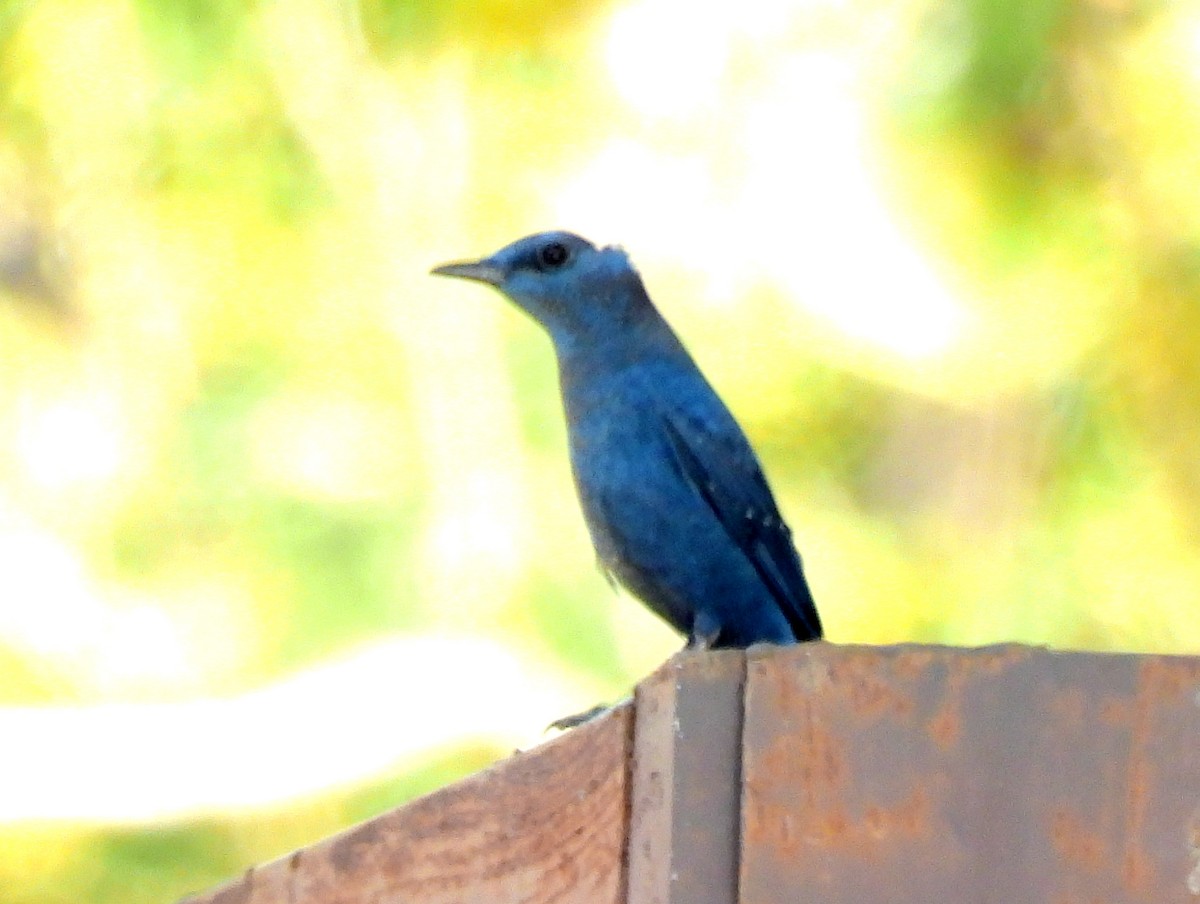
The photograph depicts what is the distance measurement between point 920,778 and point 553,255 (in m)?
2.27

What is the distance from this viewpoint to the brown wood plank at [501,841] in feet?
7.66

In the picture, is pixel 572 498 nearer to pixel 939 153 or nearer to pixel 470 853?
pixel 939 153

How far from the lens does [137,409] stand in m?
6.38

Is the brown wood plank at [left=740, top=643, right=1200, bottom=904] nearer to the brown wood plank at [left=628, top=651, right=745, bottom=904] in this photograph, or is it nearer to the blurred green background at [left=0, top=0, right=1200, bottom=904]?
the brown wood plank at [left=628, top=651, right=745, bottom=904]

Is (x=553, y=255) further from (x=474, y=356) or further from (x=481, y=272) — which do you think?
(x=474, y=356)

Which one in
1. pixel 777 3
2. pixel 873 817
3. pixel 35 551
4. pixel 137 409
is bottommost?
pixel 873 817

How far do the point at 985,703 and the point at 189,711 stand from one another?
433 cm

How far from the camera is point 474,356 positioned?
6246 millimetres

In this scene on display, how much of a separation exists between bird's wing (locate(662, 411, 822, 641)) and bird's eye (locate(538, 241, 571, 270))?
1.40 feet

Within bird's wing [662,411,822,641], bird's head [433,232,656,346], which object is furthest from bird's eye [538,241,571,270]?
bird's wing [662,411,822,641]

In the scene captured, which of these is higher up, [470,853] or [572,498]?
[572,498]

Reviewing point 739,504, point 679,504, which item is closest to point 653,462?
point 679,504

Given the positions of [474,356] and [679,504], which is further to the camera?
[474,356]

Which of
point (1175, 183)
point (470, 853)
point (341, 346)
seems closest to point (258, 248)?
point (341, 346)
